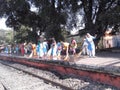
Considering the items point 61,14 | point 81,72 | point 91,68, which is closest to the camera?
point 91,68

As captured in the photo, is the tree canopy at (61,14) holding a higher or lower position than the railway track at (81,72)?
higher

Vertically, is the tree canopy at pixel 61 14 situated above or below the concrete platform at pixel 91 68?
above

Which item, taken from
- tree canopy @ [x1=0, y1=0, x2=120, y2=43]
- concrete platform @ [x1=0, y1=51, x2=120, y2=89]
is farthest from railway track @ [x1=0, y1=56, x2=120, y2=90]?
tree canopy @ [x1=0, y1=0, x2=120, y2=43]

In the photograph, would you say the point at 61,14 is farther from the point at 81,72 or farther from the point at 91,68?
the point at 91,68

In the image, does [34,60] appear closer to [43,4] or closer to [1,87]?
[1,87]

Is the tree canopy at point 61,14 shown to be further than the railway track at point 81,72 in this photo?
Yes

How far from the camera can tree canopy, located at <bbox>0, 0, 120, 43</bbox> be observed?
25.9 metres

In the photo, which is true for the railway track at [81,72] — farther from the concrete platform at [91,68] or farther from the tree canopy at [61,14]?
the tree canopy at [61,14]

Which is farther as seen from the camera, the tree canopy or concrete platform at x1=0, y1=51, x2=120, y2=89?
the tree canopy

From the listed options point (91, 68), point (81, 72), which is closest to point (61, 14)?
point (81, 72)

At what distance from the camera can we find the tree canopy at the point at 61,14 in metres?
25.9

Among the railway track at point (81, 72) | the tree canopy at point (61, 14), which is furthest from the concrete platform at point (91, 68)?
the tree canopy at point (61, 14)

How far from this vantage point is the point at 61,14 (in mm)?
29312

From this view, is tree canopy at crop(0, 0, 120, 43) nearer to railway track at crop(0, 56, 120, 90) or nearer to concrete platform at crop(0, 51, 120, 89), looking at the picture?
railway track at crop(0, 56, 120, 90)
